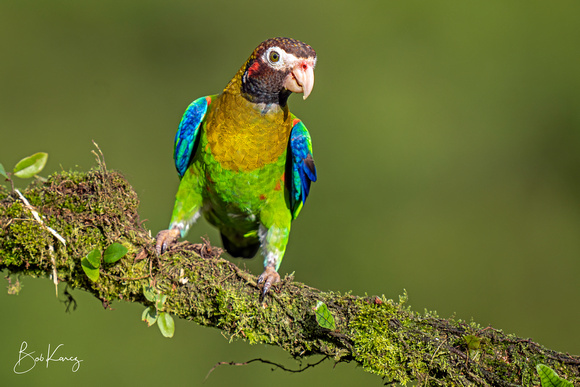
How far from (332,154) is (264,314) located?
485cm

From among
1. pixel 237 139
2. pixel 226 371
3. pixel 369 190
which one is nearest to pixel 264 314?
pixel 237 139

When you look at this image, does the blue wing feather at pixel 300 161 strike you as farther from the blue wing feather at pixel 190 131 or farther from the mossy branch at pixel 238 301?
the mossy branch at pixel 238 301

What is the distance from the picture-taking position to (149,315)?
2258mm

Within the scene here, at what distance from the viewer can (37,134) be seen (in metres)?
7.04

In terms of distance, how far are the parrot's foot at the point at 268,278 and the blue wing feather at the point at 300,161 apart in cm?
74

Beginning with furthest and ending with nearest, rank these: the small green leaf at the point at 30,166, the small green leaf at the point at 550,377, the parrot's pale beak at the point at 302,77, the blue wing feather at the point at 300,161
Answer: the blue wing feather at the point at 300,161 < the parrot's pale beak at the point at 302,77 < the small green leaf at the point at 30,166 < the small green leaf at the point at 550,377

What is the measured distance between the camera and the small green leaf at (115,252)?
216 cm

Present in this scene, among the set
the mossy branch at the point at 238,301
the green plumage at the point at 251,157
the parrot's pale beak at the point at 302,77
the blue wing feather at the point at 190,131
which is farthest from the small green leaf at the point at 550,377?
the blue wing feather at the point at 190,131

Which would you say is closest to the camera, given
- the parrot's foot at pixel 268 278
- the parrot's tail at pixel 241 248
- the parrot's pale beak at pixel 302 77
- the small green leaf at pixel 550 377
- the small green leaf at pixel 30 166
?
the small green leaf at pixel 550 377

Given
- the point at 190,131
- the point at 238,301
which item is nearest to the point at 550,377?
the point at 238,301

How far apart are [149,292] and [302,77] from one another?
1.57 metres

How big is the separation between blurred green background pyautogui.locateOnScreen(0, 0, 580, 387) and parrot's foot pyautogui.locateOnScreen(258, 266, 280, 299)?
3.49 m

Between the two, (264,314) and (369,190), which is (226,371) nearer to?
(369,190)

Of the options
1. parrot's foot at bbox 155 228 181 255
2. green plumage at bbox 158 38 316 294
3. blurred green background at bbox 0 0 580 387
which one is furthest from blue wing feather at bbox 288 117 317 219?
blurred green background at bbox 0 0 580 387
